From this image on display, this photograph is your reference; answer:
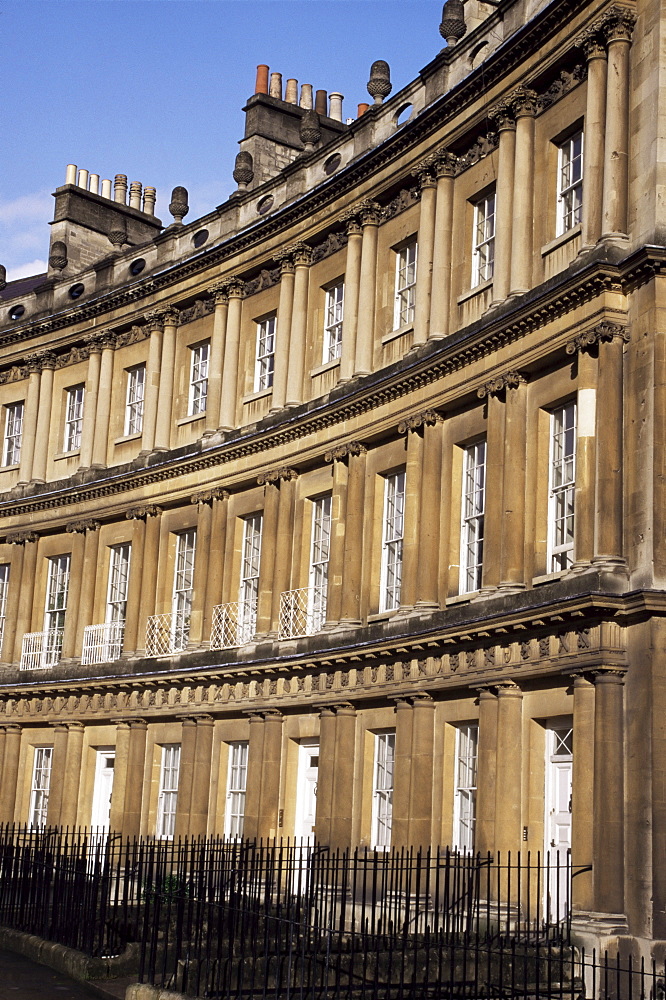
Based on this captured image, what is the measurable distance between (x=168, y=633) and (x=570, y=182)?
12.7m

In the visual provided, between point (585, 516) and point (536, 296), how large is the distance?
10.7ft

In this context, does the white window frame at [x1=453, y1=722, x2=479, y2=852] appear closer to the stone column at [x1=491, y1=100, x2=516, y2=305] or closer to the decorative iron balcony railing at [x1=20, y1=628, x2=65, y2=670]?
the stone column at [x1=491, y1=100, x2=516, y2=305]

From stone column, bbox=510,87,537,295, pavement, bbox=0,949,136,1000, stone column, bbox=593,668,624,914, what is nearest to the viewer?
pavement, bbox=0,949,136,1000

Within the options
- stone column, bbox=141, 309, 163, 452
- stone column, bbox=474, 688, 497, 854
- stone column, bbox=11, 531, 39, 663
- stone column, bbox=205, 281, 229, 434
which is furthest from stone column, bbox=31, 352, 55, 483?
stone column, bbox=474, 688, 497, 854

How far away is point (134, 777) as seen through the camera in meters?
27.2

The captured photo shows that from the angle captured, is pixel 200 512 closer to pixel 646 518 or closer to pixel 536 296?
pixel 536 296

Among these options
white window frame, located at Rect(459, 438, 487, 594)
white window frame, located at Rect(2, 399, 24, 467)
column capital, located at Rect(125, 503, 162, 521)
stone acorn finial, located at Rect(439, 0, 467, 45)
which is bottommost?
white window frame, located at Rect(459, 438, 487, 594)

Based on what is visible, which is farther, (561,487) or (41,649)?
(41,649)

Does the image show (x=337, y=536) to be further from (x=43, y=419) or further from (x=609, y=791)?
(x=43, y=419)

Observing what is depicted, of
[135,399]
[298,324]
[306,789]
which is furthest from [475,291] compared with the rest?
[135,399]

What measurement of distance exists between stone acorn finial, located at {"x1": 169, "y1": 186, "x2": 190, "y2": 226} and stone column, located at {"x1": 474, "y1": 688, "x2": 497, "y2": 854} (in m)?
15.7

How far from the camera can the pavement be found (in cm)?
1381

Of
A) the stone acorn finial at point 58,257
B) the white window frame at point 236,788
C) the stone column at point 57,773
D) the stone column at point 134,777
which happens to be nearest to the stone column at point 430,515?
the white window frame at point 236,788

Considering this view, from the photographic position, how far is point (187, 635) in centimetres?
2731
